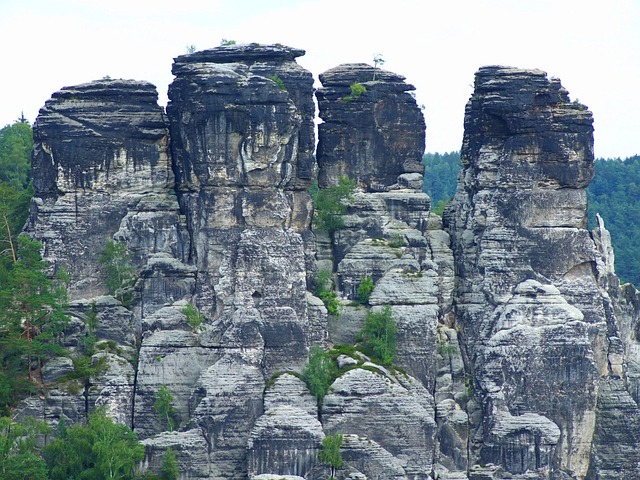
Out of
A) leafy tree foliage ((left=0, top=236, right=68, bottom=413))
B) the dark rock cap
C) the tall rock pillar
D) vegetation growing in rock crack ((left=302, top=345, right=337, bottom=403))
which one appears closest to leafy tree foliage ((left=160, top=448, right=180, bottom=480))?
the tall rock pillar

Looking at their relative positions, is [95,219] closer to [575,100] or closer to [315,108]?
[315,108]

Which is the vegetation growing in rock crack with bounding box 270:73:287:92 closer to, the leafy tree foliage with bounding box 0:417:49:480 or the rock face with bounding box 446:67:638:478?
the rock face with bounding box 446:67:638:478

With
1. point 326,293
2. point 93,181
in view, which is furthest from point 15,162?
point 326,293

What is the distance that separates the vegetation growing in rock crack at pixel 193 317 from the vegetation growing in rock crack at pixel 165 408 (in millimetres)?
2265

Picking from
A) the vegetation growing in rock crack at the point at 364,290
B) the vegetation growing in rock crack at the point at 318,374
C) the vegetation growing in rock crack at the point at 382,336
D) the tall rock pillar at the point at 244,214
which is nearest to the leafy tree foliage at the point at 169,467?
the tall rock pillar at the point at 244,214

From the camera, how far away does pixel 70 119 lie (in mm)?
75062

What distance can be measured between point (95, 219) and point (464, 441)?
14763mm

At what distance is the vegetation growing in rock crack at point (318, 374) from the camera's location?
71.4 meters

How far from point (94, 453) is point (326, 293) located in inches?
407

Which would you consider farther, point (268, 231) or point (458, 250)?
point (458, 250)

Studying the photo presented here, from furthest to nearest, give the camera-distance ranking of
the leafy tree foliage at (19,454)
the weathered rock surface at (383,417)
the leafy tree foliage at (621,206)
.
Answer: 1. the leafy tree foliage at (621,206)
2. the weathered rock surface at (383,417)
3. the leafy tree foliage at (19,454)

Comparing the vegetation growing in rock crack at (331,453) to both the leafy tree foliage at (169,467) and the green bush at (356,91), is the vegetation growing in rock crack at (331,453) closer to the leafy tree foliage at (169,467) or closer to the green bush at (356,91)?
the leafy tree foliage at (169,467)

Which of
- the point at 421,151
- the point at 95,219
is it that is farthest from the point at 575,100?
the point at 95,219

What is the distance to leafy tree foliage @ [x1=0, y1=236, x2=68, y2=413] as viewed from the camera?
72250mm
